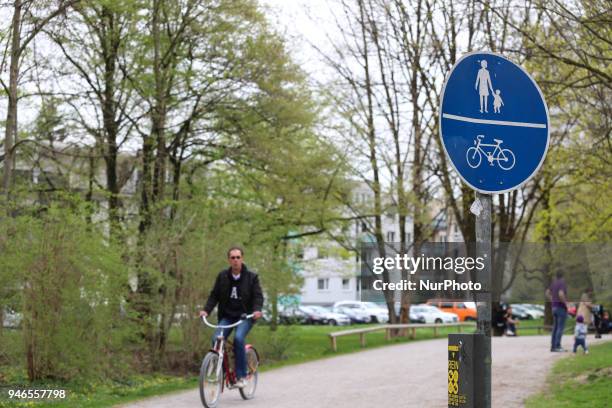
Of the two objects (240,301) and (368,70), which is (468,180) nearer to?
(240,301)

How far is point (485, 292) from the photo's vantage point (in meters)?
5.12

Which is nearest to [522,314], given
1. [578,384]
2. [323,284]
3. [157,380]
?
[323,284]

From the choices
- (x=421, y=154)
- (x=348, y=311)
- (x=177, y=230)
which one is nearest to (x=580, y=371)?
(x=177, y=230)

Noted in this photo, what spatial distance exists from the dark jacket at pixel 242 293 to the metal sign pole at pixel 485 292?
22.5 feet

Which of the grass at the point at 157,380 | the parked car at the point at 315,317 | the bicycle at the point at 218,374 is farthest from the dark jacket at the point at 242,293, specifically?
the parked car at the point at 315,317

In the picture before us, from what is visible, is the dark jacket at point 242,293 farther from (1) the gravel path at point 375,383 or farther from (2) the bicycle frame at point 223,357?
(1) the gravel path at point 375,383

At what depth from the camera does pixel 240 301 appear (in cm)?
1210

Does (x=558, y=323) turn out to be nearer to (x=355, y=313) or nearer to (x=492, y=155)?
(x=492, y=155)

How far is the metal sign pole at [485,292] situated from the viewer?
511cm

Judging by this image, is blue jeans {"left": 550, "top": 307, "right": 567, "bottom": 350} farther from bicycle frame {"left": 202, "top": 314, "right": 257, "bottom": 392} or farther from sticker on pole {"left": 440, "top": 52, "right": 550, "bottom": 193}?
sticker on pole {"left": 440, "top": 52, "right": 550, "bottom": 193}

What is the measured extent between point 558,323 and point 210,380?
37.0 ft

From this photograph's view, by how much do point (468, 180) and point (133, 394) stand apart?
8.99 metres

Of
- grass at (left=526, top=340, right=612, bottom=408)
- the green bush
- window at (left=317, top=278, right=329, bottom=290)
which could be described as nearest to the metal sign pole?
grass at (left=526, top=340, right=612, bottom=408)

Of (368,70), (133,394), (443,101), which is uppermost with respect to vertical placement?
(368,70)
